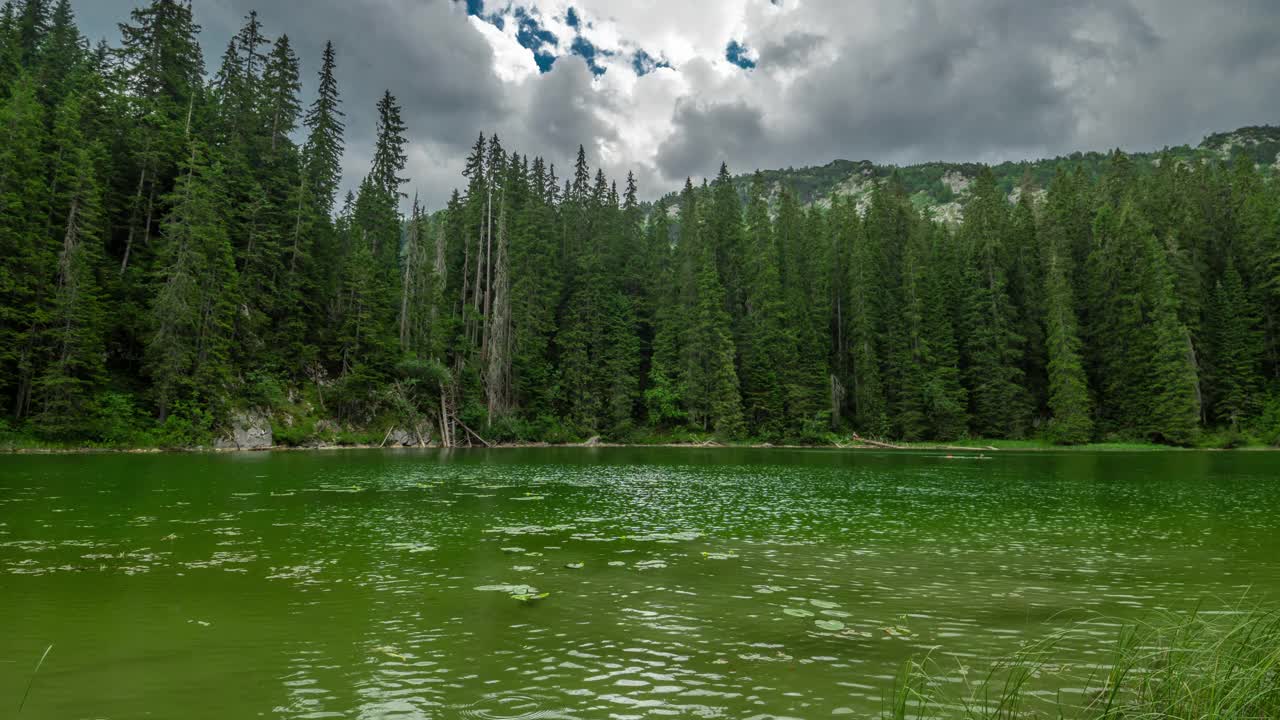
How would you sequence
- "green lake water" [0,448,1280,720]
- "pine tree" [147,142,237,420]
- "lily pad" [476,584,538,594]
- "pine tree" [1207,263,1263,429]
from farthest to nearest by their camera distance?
"pine tree" [1207,263,1263,429] → "pine tree" [147,142,237,420] → "lily pad" [476,584,538,594] → "green lake water" [0,448,1280,720]

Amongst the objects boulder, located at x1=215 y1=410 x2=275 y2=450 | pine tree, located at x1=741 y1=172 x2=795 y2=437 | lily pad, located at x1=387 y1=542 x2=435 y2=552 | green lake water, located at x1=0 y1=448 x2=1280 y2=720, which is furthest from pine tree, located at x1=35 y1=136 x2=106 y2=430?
pine tree, located at x1=741 y1=172 x2=795 y2=437

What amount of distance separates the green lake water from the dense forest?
931 inches

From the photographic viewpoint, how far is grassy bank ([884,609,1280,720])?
12.3 ft

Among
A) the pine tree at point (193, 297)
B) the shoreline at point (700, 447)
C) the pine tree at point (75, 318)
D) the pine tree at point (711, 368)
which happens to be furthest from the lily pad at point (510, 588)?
the pine tree at point (711, 368)

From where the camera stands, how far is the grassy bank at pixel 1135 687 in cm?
375

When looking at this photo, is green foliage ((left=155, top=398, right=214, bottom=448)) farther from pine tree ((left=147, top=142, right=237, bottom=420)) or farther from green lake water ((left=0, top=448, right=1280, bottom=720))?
green lake water ((left=0, top=448, right=1280, bottom=720))

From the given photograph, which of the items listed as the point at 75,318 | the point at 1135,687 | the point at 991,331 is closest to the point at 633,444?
the point at 991,331

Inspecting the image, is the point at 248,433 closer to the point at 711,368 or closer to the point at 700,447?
the point at 700,447

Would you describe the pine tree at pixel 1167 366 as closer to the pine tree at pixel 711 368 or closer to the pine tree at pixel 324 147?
the pine tree at pixel 711 368

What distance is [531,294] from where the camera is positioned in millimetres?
66312

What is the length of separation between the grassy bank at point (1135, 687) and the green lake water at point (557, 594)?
0.85 feet

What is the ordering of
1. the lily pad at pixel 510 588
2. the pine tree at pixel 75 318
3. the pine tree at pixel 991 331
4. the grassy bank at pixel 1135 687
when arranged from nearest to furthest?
the grassy bank at pixel 1135 687 → the lily pad at pixel 510 588 → the pine tree at pixel 75 318 → the pine tree at pixel 991 331

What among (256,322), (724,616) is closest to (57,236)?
(256,322)

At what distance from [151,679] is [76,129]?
49575 millimetres
